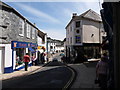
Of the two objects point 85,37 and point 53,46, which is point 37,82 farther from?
point 53,46

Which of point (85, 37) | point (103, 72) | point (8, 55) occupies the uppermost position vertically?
point (85, 37)

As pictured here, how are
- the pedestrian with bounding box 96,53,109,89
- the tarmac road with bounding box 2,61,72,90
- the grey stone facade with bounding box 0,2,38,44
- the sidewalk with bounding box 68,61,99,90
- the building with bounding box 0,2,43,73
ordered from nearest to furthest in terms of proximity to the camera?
the pedestrian with bounding box 96,53,109,89 → the sidewalk with bounding box 68,61,99,90 → the tarmac road with bounding box 2,61,72,90 → the building with bounding box 0,2,43,73 → the grey stone facade with bounding box 0,2,38,44

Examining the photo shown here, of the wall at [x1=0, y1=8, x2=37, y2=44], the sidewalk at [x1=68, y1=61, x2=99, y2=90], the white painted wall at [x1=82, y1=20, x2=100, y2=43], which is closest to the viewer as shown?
the sidewalk at [x1=68, y1=61, x2=99, y2=90]

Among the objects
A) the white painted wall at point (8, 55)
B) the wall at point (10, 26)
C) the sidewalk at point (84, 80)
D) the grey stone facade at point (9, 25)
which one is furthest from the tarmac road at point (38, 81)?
the wall at point (10, 26)

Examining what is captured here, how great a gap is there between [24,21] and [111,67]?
1355 cm

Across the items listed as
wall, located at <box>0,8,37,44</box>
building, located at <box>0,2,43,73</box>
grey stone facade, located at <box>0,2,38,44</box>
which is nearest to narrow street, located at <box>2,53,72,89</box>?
building, located at <box>0,2,43,73</box>

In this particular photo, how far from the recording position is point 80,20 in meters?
30.0

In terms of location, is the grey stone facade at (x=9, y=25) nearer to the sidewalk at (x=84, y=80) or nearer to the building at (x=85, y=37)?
the sidewalk at (x=84, y=80)

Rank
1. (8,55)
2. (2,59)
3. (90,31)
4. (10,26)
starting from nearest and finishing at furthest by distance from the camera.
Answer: (2,59) → (8,55) → (10,26) → (90,31)

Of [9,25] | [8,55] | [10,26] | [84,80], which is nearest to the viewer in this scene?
[84,80]

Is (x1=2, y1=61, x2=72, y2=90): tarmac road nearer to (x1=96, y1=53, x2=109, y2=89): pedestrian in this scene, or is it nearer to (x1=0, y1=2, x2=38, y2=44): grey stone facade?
(x1=96, y1=53, x2=109, y2=89): pedestrian

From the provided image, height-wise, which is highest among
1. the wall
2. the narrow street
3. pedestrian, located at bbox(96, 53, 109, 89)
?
the wall

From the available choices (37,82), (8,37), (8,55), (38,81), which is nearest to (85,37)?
(8,37)

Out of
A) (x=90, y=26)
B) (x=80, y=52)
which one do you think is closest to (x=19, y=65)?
(x=80, y=52)
